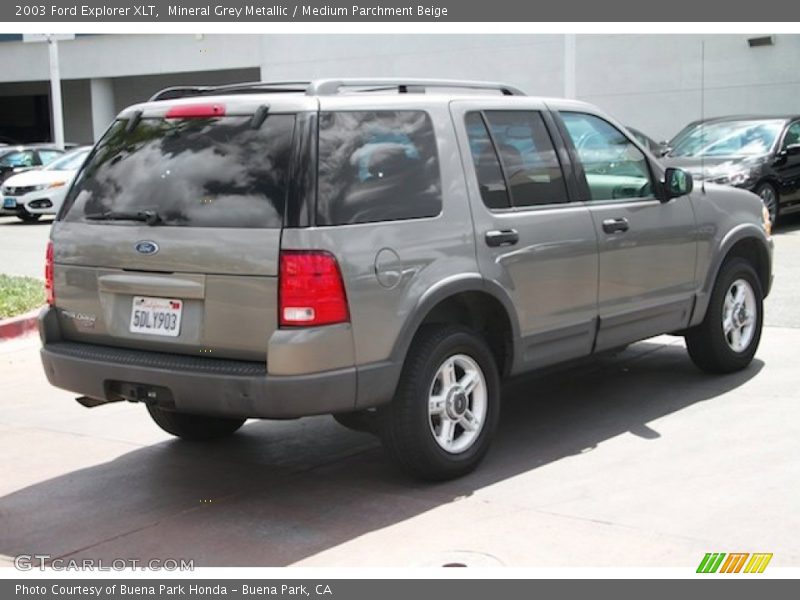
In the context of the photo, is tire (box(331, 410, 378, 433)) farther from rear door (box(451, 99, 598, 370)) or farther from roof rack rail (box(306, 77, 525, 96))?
roof rack rail (box(306, 77, 525, 96))

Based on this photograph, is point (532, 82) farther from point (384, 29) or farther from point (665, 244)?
point (665, 244)

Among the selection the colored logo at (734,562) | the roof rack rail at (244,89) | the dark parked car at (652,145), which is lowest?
the colored logo at (734,562)

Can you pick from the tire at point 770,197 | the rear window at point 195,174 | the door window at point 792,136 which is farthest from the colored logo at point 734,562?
the door window at point 792,136

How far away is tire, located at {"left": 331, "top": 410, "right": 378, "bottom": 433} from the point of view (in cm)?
546

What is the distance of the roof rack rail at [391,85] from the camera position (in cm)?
533

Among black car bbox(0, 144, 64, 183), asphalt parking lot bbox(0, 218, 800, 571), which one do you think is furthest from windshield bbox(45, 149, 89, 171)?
asphalt parking lot bbox(0, 218, 800, 571)

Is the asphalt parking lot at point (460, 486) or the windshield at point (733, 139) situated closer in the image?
the asphalt parking lot at point (460, 486)

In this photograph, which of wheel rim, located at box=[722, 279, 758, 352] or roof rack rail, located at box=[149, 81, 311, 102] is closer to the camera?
roof rack rail, located at box=[149, 81, 311, 102]

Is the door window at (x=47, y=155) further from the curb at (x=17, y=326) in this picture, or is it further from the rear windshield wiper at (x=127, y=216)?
the rear windshield wiper at (x=127, y=216)

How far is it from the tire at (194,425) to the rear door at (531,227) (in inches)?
71.6

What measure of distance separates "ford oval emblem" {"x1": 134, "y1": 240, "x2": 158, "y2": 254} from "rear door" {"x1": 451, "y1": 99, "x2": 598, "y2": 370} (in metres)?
1.61

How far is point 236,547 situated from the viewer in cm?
485

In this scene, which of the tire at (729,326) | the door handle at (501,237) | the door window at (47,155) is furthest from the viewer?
the door window at (47,155)
